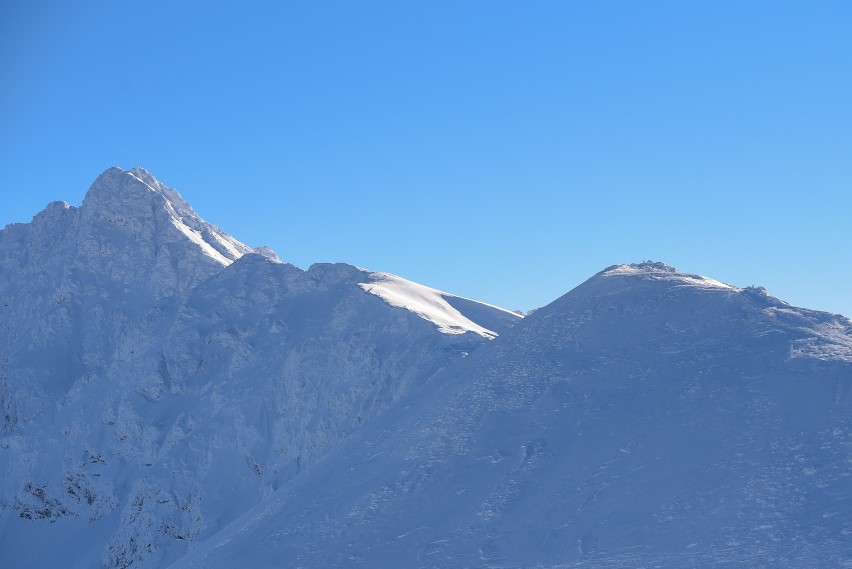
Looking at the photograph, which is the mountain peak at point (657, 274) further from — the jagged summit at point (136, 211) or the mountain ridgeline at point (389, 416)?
the jagged summit at point (136, 211)

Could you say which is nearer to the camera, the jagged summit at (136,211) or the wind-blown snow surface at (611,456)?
the wind-blown snow surface at (611,456)

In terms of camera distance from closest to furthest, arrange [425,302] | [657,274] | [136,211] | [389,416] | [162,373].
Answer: [389,416]
[657,274]
[425,302]
[162,373]
[136,211]

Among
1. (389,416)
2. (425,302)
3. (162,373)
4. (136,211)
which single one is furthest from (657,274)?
(136,211)

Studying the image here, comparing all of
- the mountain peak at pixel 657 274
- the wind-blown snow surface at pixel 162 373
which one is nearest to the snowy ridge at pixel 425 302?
the wind-blown snow surface at pixel 162 373

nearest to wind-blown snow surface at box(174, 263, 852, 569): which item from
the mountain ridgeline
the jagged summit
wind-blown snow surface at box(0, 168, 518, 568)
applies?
the mountain ridgeline

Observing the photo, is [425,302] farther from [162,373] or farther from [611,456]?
[611,456]

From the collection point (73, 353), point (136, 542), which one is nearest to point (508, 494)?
point (136, 542)
